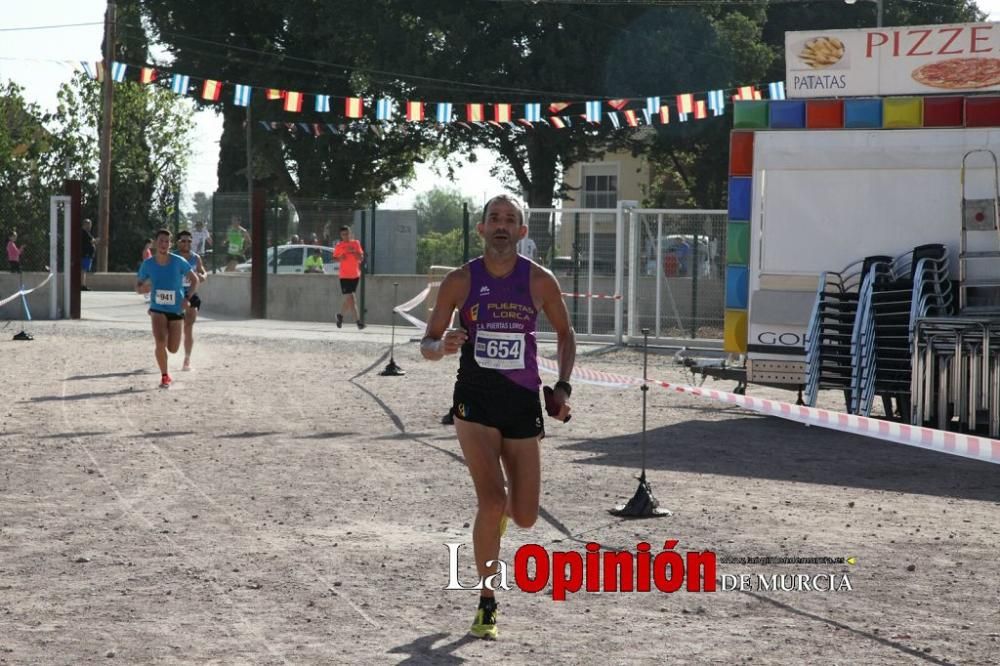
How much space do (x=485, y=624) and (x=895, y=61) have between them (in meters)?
9.46

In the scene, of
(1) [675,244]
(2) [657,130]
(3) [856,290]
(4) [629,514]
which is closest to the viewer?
(4) [629,514]

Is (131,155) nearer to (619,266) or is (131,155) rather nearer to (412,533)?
(619,266)

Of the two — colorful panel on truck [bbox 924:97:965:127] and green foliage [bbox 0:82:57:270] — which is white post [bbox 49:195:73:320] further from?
colorful panel on truck [bbox 924:97:965:127]

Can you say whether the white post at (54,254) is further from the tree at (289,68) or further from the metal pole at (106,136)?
the tree at (289,68)

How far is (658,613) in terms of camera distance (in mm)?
6867

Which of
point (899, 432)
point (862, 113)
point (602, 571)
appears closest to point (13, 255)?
point (862, 113)

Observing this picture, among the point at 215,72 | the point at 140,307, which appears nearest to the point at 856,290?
the point at 140,307

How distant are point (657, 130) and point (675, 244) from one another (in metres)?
24.0

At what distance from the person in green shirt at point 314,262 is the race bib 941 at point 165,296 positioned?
52.7ft

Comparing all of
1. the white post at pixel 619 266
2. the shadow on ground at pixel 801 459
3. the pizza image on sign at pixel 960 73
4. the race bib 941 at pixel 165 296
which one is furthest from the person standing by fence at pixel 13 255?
the pizza image on sign at pixel 960 73

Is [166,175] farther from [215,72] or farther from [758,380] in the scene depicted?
[758,380]

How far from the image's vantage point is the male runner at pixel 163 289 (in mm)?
16969

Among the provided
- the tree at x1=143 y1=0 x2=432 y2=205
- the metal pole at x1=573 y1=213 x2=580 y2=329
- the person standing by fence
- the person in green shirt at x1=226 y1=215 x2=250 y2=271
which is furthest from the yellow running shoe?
the tree at x1=143 y1=0 x2=432 y2=205

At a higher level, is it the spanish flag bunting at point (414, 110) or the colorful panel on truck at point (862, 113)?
the spanish flag bunting at point (414, 110)
